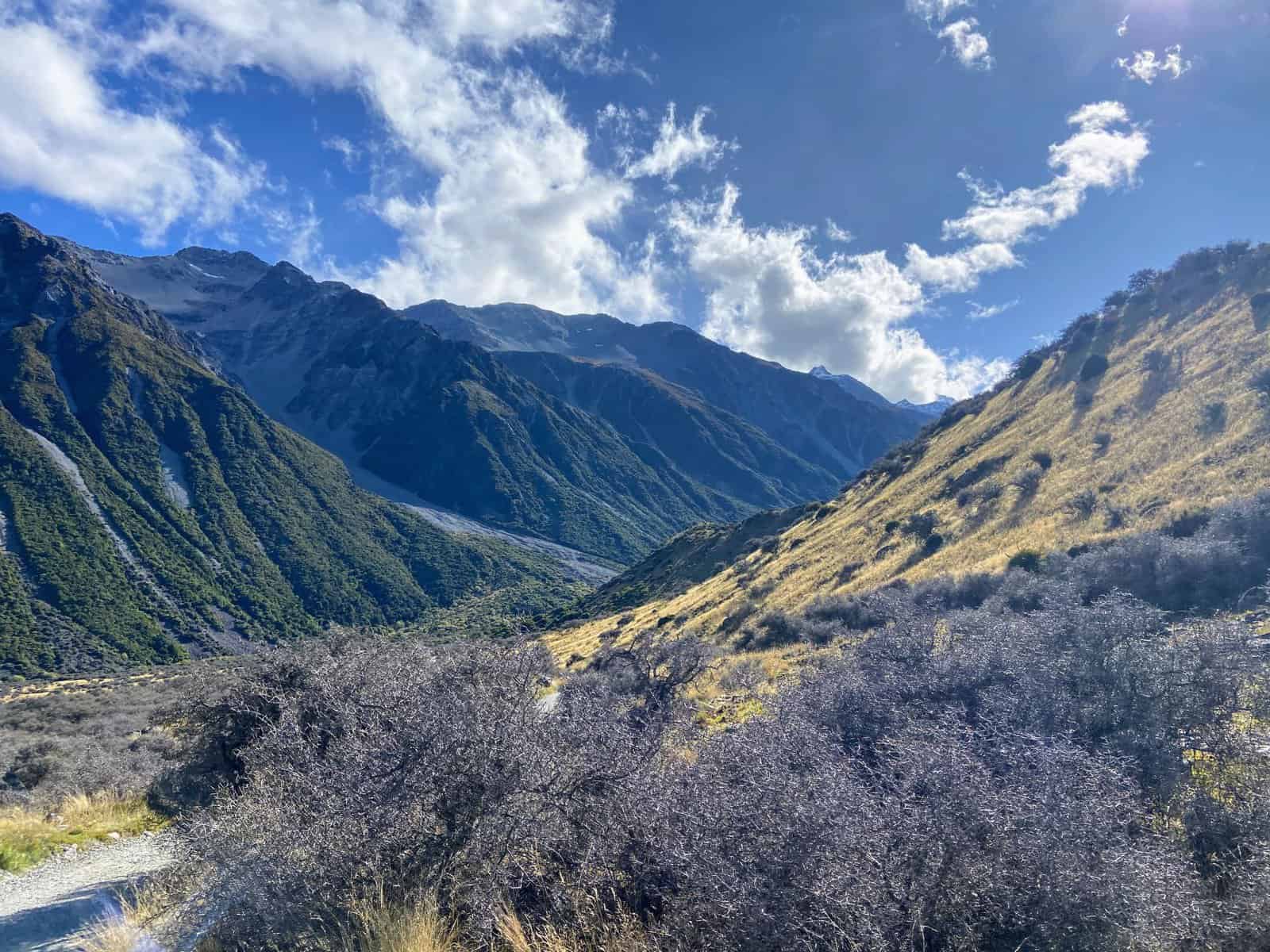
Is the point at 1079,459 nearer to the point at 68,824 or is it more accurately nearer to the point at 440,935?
the point at 440,935

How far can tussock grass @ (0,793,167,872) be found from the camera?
978 centimetres

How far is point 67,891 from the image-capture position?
337 inches

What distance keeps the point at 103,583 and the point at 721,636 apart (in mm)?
111467

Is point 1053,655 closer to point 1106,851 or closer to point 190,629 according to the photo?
point 1106,851

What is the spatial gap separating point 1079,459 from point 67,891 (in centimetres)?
3307

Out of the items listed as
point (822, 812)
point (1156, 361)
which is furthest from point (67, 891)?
point (1156, 361)

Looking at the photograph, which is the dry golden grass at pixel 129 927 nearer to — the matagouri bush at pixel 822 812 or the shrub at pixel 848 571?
the matagouri bush at pixel 822 812

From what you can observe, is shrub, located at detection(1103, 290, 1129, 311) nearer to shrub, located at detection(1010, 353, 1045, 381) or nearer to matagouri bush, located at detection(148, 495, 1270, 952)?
shrub, located at detection(1010, 353, 1045, 381)

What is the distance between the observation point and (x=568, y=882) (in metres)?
5.13

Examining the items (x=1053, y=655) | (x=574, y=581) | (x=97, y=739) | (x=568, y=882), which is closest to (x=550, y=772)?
(x=568, y=882)

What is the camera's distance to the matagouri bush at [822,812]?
4031 millimetres

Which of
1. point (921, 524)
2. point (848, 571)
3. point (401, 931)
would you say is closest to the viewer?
point (401, 931)

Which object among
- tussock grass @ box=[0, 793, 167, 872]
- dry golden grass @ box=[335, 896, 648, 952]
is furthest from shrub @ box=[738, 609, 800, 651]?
dry golden grass @ box=[335, 896, 648, 952]

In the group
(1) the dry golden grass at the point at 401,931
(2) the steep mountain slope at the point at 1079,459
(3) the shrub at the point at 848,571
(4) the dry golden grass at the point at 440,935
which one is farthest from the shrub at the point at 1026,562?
(1) the dry golden grass at the point at 401,931
